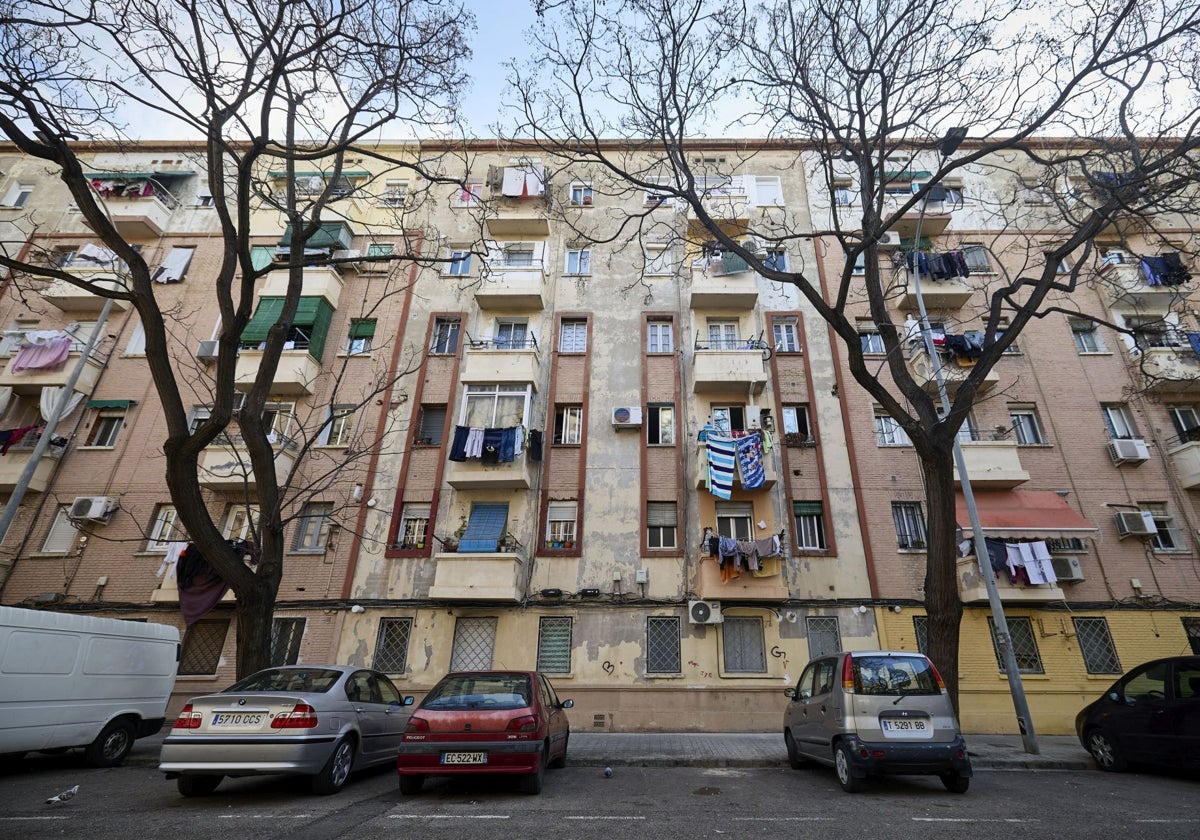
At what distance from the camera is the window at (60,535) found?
15.9 meters

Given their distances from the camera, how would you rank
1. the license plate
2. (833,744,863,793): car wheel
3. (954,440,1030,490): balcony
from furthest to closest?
1. (954,440,1030,490): balcony
2. (833,744,863,793): car wheel
3. the license plate

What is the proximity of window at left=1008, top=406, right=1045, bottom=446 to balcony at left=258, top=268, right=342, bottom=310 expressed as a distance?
21.5 meters

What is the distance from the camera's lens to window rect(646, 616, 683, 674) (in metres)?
14.3

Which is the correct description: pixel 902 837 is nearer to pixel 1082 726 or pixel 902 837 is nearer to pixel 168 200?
pixel 1082 726

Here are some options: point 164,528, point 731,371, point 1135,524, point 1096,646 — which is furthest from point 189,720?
point 1135,524

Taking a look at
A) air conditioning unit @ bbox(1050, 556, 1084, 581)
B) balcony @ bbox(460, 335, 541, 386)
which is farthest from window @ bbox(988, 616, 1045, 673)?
balcony @ bbox(460, 335, 541, 386)

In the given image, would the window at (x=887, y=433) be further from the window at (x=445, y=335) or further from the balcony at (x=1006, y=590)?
the window at (x=445, y=335)

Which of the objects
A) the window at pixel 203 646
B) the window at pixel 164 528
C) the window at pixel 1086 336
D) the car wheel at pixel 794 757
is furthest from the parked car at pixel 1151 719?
the window at pixel 164 528

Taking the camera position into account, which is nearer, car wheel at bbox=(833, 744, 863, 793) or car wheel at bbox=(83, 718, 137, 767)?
car wheel at bbox=(833, 744, 863, 793)

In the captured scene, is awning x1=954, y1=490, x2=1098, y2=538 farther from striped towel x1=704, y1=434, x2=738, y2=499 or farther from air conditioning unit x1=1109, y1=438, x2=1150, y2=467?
striped towel x1=704, y1=434, x2=738, y2=499

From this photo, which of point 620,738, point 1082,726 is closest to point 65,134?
point 620,738

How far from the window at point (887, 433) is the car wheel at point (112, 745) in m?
17.9

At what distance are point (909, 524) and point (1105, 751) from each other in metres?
7.01

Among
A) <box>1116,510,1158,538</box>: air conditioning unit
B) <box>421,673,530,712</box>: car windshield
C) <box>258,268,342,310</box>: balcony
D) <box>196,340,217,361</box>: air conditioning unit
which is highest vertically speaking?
<box>258,268,342,310</box>: balcony
